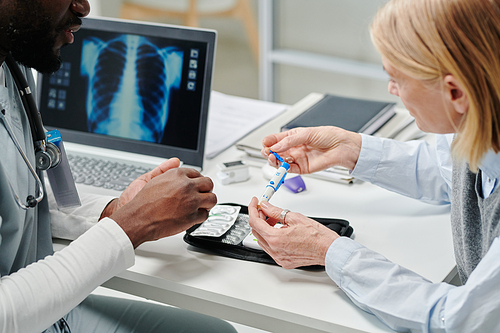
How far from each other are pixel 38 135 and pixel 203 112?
1.42 ft

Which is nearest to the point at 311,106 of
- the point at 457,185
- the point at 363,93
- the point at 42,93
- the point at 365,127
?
the point at 365,127

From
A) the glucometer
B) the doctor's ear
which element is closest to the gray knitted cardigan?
the doctor's ear

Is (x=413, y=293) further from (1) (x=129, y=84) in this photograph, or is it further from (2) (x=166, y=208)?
(1) (x=129, y=84)

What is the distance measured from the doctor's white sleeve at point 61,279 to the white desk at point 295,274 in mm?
101

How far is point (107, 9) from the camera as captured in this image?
403cm

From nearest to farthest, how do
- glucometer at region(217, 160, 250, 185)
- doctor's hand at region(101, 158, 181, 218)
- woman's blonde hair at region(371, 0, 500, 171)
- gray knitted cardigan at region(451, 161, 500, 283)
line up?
1. woman's blonde hair at region(371, 0, 500, 171)
2. gray knitted cardigan at region(451, 161, 500, 283)
3. doctor's hand at region(101, 158, 181, 218)
4. glucometer at region(217, 160, 250, 185)

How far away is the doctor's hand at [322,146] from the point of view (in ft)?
3.91

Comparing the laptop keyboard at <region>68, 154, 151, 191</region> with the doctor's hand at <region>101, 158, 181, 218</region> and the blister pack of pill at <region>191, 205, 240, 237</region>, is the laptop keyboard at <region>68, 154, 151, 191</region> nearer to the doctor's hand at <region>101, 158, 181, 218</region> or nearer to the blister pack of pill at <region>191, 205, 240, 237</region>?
the doctor's hand at <region>101, 158, 181, 218</region>

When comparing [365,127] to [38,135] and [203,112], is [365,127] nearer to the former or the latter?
[203,112]

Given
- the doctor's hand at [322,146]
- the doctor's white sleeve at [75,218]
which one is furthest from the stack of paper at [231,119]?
the doctor's white sleeve at [75,218]

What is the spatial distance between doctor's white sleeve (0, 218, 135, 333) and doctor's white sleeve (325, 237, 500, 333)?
38 centimetres

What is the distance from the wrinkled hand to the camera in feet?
3.01

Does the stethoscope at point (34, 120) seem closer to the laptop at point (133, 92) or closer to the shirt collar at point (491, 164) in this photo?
the laptop at point (133, 92)

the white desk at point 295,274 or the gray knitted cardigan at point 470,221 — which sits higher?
the gray knitted cardigan at point 470,221
